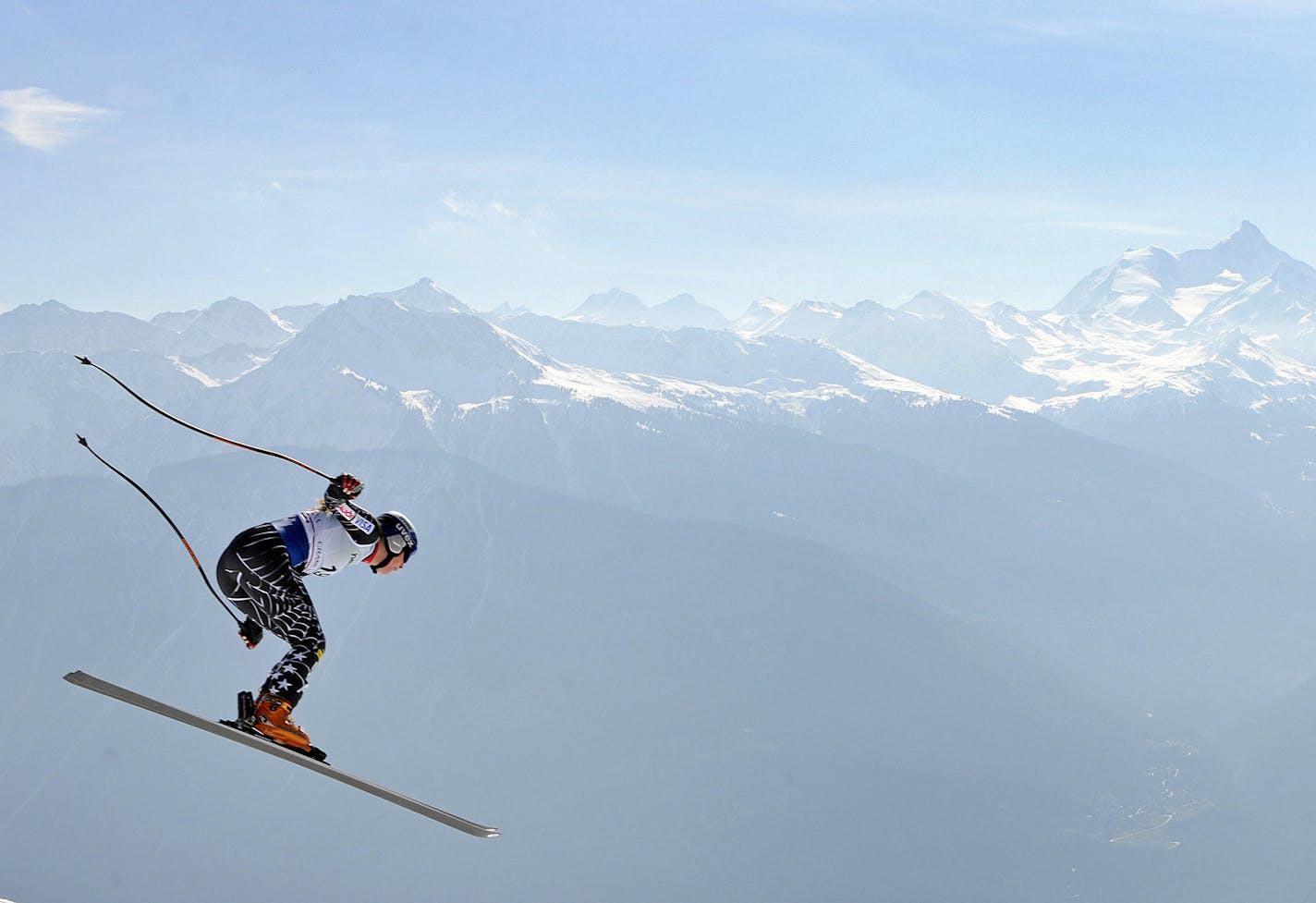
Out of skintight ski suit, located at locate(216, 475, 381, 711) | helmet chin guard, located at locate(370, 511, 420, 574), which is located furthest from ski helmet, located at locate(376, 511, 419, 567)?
skintight ski suit, located at locate(216, 475, 381, 711)

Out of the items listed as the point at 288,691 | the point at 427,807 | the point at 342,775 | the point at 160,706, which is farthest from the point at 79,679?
the point at 427,807

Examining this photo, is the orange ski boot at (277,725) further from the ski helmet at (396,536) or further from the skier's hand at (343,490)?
the skier's hand at (343,490)

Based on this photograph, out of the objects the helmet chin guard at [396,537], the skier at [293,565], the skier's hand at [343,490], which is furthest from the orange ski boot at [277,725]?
the skier's hand at [343,490]

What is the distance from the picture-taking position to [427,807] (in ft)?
41.4

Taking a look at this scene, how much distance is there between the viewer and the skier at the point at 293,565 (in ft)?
41.0

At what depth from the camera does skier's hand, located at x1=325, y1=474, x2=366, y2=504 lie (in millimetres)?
12539

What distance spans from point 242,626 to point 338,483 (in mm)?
2079

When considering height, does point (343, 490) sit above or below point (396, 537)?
above

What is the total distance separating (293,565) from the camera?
12.6 metres

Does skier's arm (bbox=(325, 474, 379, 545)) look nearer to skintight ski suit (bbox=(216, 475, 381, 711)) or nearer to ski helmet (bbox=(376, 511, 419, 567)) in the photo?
skintight ski suit (bbox=(216, 475, 381, 711))

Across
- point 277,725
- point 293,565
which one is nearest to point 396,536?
point 293,565

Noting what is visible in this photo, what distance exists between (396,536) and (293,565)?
3.63ft

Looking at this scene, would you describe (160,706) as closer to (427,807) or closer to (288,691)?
(288,691)

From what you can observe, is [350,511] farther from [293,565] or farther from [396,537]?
[293,565]
